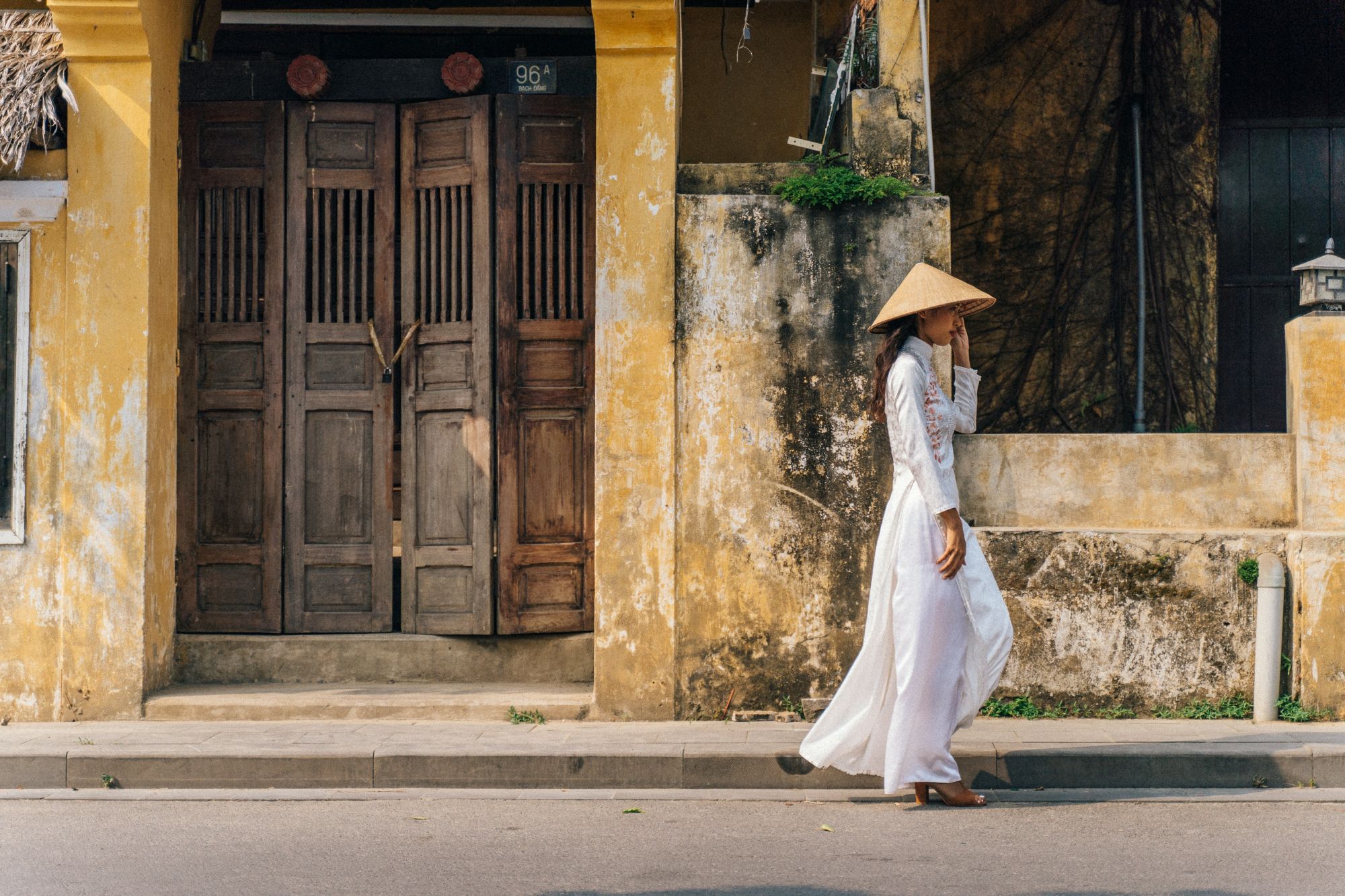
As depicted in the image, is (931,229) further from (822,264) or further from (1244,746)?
(1244,746)

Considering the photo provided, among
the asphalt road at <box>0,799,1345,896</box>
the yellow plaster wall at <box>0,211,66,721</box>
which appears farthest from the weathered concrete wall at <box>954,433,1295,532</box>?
the yellow plaster wall at <box>0,211,66,721</box>

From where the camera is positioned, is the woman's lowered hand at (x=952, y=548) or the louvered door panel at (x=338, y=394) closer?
the woman's lowered hand at (x=952, y=548)

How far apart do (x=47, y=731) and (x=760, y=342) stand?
4251 millimetres

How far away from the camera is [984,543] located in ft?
23.8

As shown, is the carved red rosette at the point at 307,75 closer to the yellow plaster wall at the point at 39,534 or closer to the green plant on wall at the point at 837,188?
the yellow plaster wall at the point at 39,534

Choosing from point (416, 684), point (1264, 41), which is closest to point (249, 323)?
point (416, 684)

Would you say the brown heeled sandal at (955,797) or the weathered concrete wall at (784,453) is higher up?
the weathered concrete wall at (784,453)

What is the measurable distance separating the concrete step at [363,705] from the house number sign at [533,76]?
3460 millimetres

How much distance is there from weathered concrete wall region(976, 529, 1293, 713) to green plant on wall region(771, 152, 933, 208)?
6.33 feet

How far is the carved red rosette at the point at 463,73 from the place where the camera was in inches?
314

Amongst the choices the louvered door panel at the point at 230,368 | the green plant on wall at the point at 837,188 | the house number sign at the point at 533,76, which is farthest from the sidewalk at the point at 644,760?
the house number sign at the point at 533,76

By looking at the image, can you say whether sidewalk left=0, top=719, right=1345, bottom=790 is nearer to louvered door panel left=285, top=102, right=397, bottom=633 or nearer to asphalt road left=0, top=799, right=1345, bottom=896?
asphalt road left=0, top=799, right=1345, bottom=896

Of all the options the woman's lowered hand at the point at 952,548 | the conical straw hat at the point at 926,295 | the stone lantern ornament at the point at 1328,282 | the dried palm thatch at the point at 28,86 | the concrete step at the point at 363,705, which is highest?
the dried palm thatch at the point at 28,86

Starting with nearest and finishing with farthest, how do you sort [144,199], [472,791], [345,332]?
[472,791]
[144,199]
[345,332]
